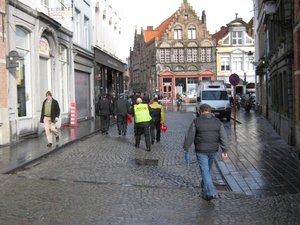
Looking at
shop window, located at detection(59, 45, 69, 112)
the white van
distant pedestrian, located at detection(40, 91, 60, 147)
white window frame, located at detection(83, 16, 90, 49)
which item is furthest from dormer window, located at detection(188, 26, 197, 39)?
distant pedestrian, located at detection(40, 91, 60, 147)

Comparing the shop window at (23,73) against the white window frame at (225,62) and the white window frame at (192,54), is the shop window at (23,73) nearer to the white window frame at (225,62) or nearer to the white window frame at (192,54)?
the white window frame at (192,54)

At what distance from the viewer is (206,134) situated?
648 cm

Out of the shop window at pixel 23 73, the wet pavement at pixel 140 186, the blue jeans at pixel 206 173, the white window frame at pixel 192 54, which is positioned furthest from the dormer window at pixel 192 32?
the blue jeans at pixel 206 173

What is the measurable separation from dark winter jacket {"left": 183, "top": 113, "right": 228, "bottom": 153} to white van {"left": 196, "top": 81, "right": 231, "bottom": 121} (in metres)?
18.7

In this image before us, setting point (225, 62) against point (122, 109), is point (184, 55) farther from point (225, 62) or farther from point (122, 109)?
point (122, 109)

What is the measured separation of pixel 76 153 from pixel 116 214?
20.4 ft

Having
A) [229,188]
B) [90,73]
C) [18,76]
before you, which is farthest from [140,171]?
[90,73]

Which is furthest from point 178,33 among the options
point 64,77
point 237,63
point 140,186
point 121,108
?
point 140,186

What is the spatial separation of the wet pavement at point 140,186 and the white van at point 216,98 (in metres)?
12.2

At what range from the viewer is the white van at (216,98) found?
25.1m

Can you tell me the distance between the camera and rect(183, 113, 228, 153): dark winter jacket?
647cm

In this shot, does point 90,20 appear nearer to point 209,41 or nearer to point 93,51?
point 93,51

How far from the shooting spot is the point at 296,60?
12016 millimetres

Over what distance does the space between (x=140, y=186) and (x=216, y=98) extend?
1922cm
